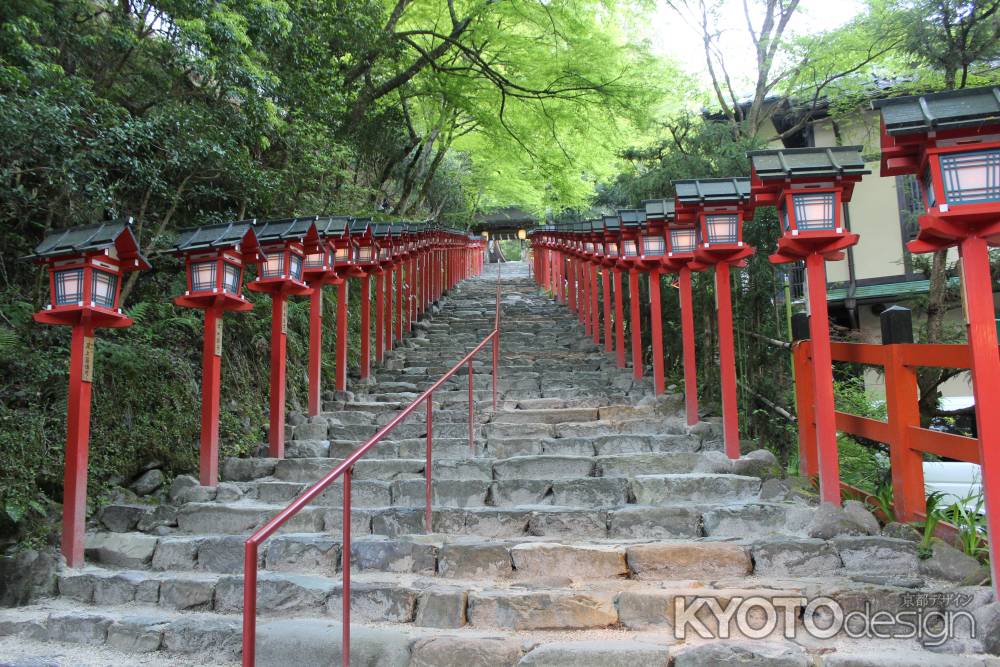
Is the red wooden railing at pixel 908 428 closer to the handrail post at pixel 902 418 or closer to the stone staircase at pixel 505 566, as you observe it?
the handrail post at pixel 902 418

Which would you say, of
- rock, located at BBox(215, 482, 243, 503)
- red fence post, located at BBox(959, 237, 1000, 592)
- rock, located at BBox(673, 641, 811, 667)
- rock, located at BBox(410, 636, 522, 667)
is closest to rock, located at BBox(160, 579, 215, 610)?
rock, located at BBox(215, 482, 243, 503)

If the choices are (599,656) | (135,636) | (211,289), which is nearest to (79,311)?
(211,289)

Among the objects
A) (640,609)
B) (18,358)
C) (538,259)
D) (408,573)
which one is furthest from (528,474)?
(538,259)

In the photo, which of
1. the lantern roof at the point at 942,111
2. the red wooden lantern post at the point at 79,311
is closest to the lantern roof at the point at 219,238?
the red wooden lantern post at the point at 79,311

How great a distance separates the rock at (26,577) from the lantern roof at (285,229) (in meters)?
3.12

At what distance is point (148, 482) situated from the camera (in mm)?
5445

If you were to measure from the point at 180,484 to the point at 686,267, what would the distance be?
5.22 metres

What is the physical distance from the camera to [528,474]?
5.42 m

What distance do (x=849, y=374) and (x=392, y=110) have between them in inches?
408

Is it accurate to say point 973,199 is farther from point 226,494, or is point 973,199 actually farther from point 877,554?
point 226,494

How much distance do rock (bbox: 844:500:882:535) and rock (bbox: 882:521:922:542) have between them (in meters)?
0.06

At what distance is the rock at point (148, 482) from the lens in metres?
5.41

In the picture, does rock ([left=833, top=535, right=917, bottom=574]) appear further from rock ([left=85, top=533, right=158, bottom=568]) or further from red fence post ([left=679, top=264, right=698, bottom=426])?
rock ([left=85, top=533, right=158, bottom=568])

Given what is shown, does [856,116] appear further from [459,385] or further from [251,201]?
[251,201]
